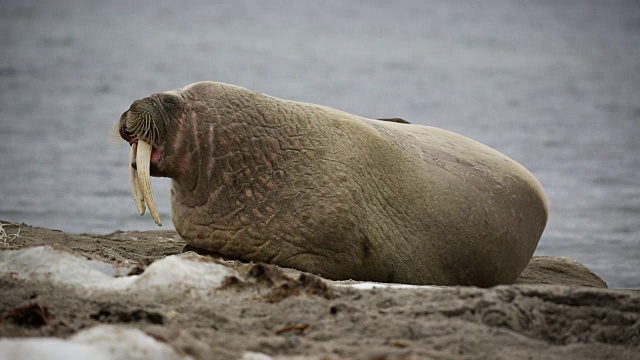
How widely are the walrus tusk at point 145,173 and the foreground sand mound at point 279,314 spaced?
105 centimetres

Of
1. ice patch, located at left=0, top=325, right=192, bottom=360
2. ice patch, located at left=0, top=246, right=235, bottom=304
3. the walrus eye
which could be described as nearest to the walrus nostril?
the walrus eye

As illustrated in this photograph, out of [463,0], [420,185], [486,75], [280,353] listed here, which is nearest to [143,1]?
[463,0]

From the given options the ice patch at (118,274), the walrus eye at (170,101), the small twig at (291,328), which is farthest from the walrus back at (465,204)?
the small twig at (291,328)

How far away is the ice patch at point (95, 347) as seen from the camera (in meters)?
2.77

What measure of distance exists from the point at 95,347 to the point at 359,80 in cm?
1833

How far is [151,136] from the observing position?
542cm

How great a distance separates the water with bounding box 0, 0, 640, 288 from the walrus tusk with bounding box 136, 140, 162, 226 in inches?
123

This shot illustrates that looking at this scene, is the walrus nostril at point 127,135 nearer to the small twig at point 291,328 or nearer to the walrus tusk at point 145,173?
the walrus tusk at point 145,173

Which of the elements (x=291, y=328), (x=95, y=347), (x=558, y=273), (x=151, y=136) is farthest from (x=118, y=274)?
(x=558, y=273)

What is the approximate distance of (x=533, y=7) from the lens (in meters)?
Result: 39.8

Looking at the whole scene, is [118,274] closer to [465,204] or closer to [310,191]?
[310,191]

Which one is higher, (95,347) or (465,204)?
(465,204)

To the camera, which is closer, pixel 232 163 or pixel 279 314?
pixel 279 314

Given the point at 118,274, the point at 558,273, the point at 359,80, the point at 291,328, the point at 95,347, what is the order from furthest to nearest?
1. the point at 359,80
2. the point at 558,273
3. the point at 118,274
4. the point at 291,328
5. the point at 95,347
